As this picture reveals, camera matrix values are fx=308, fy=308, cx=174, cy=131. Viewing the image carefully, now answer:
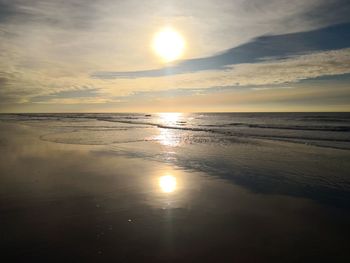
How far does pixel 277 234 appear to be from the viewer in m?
6.16

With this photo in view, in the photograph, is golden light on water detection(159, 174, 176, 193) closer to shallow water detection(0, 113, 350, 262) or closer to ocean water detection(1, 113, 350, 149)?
shallow water detection(0, 113, 350, 262)

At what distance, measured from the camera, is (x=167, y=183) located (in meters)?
10.4

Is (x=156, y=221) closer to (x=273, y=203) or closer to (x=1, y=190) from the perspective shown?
(x=273, y=203)

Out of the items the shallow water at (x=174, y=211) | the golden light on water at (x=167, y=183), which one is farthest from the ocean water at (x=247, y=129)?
the golden light on water at (x=167, y=183)

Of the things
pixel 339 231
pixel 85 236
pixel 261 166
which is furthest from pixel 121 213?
pixel 261 166

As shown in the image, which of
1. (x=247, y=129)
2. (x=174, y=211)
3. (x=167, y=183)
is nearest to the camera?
(x=174, y=211)

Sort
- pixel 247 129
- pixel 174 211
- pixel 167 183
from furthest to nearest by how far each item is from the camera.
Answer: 1. pixel 247 129
2. pixel 167 183
3. pixel 174 211

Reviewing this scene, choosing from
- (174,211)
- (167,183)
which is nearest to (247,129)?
(167,183)

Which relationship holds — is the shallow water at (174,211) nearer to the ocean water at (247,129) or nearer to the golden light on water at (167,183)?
the golden light on water at (167,183)

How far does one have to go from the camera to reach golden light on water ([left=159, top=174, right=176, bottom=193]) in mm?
9602

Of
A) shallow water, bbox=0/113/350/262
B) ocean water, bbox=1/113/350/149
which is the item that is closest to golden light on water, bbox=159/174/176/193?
shallow water, bbox=0/113/350/262

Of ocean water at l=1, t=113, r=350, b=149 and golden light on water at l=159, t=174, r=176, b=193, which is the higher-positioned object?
ocean water at l=1, t=113, r=350, b=149

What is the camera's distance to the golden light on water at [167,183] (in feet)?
31.5

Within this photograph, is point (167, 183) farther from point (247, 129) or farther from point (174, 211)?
point (247, 129)
